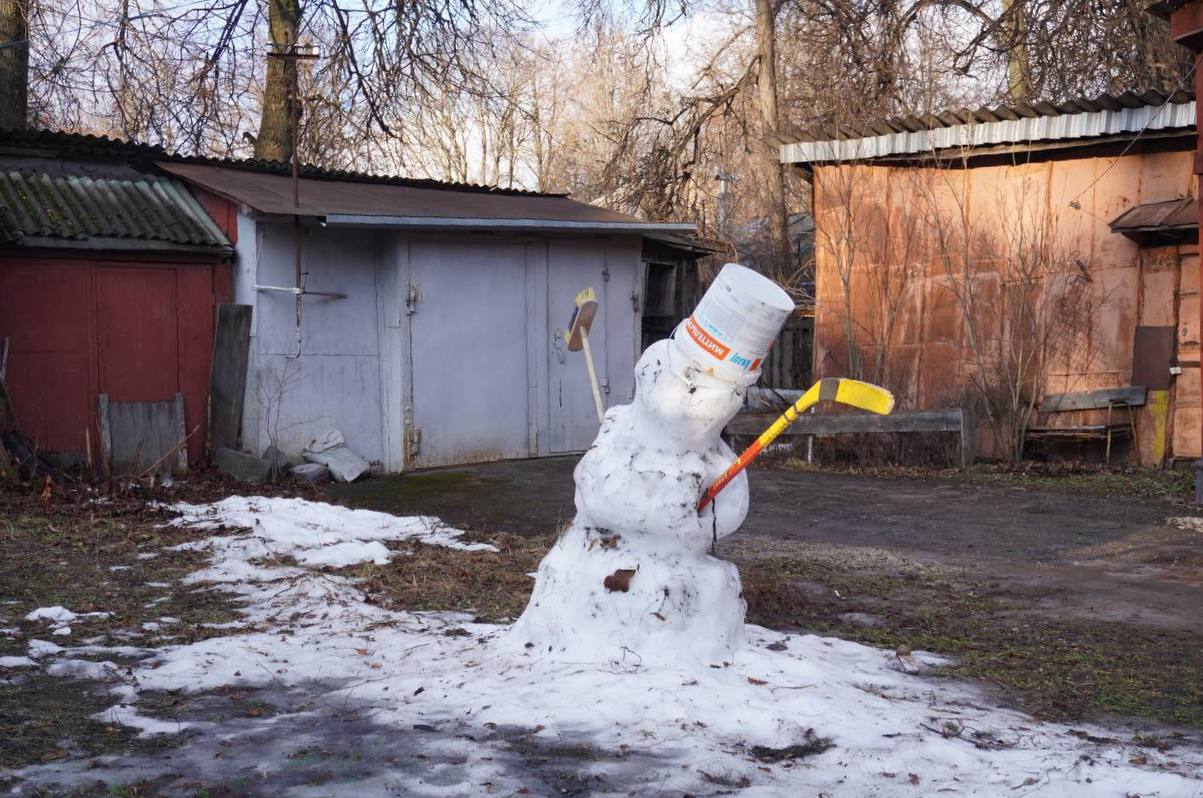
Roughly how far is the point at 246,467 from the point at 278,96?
26.4ft

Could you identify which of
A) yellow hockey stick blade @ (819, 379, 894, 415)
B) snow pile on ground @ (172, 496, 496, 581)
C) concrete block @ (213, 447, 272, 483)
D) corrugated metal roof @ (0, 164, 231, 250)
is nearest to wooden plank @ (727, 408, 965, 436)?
snow pile on ground @ (172, 496, 496, 581)

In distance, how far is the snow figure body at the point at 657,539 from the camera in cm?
449

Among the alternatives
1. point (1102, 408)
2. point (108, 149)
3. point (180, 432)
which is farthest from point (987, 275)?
point (108, 149)

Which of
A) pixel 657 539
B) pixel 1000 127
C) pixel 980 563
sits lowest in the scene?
pixel 980 563

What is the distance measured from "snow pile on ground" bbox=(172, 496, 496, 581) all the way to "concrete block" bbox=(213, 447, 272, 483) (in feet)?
3.11

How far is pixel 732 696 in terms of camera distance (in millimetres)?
4129

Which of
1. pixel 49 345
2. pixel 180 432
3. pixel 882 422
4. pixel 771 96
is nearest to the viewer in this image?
pixel 49 345

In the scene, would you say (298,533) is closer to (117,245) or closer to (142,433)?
(142,433)

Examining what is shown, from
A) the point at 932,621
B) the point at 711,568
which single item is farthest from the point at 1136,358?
the point at 711,568

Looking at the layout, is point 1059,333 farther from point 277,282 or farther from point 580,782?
point 580,782

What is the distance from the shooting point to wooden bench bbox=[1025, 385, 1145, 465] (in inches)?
442

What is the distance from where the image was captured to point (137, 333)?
35.4 feet

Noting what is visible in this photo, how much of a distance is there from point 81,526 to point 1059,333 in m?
9.21

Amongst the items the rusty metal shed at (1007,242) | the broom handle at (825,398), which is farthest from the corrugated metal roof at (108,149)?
the broom handle at (825,398)
